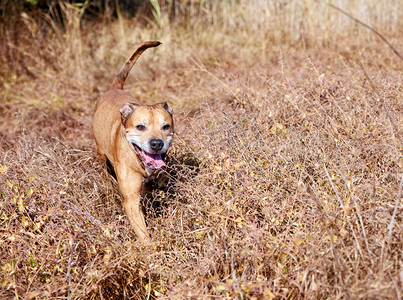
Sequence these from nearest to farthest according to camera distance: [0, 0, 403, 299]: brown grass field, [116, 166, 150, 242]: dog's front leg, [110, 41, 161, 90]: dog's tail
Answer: [0, 0, 403, 299]: brown grass field, [116, 166, 150, 242]: dog's front leg, [110, 41, 161, 90]: dog's tail

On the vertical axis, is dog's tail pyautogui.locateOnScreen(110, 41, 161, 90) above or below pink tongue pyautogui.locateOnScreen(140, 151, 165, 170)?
above

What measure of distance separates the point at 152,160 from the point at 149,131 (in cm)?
26

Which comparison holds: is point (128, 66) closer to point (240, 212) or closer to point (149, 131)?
point (149, 131)

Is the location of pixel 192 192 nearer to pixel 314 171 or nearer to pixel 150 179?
pixel 150 179

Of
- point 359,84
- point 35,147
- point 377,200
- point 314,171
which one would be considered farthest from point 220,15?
point 377,200

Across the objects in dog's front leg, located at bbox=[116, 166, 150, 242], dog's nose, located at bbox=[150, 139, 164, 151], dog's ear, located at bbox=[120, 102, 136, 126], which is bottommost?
dog's front leg, located at bbox=[116, 166, 150, 242]

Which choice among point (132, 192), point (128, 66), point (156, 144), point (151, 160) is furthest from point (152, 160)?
point (128, 66)

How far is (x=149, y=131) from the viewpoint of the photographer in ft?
11.9

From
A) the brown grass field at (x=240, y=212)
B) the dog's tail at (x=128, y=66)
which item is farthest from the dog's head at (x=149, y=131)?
the dog's tail at (x=128, y=66)

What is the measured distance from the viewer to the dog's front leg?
363 cm

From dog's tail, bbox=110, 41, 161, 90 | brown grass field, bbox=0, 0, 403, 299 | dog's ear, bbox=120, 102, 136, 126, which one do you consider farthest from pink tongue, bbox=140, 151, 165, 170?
dog's tail, bbox=110, 41, 161, 90

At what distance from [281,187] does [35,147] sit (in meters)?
2.67

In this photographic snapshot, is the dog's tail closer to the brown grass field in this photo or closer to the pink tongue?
the brown grass field

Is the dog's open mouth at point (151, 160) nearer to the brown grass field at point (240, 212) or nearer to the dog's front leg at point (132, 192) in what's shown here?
the brown grass field at point (240, 212)
